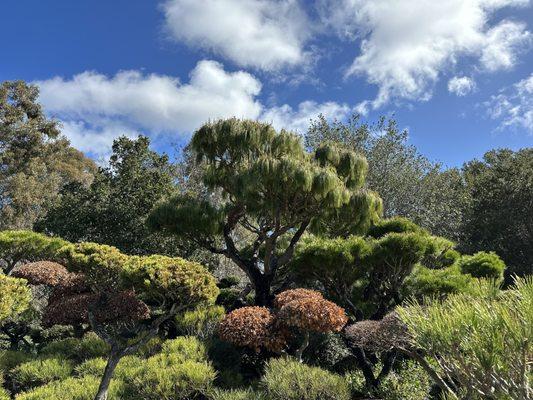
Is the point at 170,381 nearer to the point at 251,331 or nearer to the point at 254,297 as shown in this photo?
the point at 251,331

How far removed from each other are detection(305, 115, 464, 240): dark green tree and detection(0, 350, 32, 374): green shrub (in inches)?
648

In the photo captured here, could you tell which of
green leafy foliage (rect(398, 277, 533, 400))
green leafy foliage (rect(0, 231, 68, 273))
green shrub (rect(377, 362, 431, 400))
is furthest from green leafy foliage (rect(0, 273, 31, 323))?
green shrub (rect(377, 362, 431, 400))

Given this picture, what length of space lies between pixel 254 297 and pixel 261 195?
3.40 meters

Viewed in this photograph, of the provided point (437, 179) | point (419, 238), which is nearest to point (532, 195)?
point (437, 179)

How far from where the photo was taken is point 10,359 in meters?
8.34

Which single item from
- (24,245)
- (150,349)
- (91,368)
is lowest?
(91,368)

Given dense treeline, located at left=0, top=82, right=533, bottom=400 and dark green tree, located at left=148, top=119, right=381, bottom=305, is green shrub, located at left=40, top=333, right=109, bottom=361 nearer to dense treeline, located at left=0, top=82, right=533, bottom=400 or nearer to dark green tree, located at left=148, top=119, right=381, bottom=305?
dense treeline, located at left=0, top=82, right=533, bottom=400

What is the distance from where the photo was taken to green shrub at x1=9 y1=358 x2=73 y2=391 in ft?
24.7

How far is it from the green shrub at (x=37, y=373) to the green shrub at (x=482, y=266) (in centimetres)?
1093

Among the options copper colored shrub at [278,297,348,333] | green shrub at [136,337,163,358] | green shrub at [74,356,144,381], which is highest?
copper colored shrub at [278,297,348,333]

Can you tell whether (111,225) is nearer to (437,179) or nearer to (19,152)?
(19,152)

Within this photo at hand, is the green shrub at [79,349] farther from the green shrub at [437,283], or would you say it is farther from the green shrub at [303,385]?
the green shrub at [437,283]

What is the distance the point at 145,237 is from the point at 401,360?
9.26m

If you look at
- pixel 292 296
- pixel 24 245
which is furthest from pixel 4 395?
pixel 24 245
